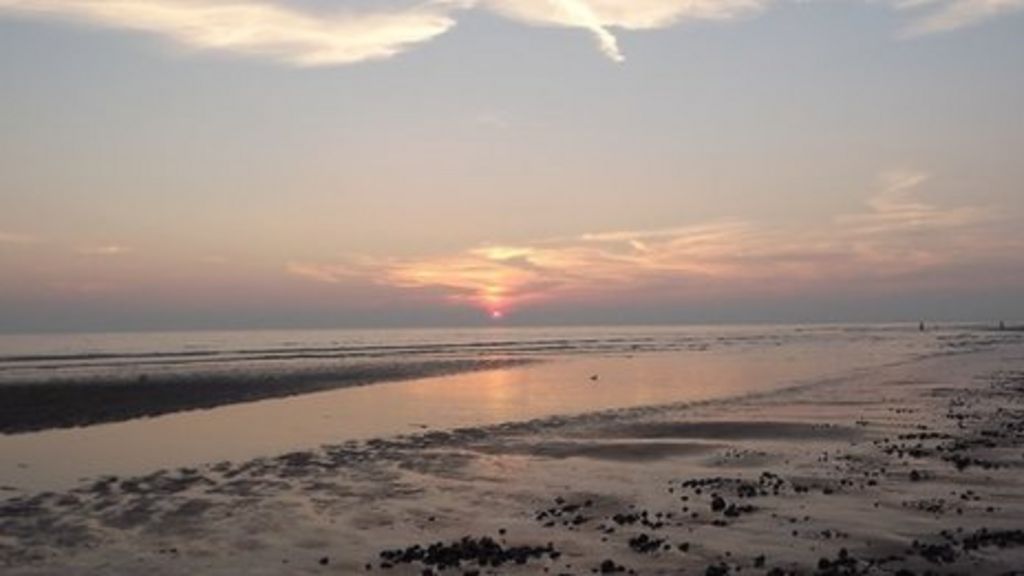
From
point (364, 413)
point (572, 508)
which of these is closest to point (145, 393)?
point (364, 413)

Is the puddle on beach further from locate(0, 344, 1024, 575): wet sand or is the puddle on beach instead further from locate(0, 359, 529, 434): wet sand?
locate(0, 344, 1024, 575): wet sand

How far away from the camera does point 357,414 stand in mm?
40656

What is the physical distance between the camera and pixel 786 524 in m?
16.9

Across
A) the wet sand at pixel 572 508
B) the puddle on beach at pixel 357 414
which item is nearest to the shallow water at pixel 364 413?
the puddle on beach at pixel 357 414

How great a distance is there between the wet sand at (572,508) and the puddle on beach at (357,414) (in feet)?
7.53

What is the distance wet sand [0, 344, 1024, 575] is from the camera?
1484cm

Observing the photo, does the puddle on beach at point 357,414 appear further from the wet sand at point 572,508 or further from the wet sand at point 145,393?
the wet sand at point 572,508

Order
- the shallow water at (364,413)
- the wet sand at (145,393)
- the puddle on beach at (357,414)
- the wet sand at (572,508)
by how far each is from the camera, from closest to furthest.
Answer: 1. the wet sand at (572,508)
2. the puddle on beach at (357,414)
3. the shallow water at (364,413)
4. the wet sand at (145,393)

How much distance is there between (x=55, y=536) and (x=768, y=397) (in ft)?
118

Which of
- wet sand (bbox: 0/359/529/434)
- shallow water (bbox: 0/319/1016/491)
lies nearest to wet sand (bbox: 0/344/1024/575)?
shallow water (bbox: 0/319/1016/491)

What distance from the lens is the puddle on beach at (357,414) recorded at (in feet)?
90.0

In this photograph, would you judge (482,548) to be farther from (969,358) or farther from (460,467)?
(969,358)

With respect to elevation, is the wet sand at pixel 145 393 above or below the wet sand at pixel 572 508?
above

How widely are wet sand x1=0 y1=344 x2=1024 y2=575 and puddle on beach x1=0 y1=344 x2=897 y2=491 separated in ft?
7.53
